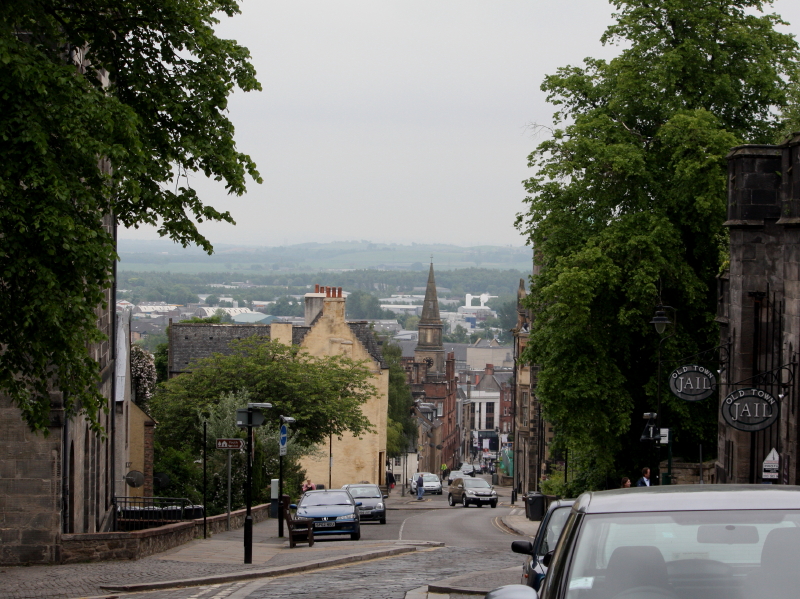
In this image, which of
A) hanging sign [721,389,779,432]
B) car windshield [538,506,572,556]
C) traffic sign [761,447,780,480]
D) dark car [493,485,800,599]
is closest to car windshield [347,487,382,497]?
hanging sign [721,389,779,432]

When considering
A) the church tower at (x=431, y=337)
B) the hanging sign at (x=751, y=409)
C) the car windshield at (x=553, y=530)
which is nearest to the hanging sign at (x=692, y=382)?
the hanging sign at (x=751, y=409)

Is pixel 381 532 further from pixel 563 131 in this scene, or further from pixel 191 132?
pixel 191 132

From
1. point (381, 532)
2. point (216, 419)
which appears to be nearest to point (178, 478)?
point (216, 419)

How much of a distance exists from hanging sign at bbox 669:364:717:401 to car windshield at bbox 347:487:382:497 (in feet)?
49.3

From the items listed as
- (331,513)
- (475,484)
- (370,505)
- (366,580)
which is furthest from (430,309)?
(366,580)

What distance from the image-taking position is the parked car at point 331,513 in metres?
27.8

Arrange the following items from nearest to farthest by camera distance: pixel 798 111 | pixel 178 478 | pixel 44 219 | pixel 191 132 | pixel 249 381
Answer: pixel 44 219, pixel 191 132, pixel 798 111, pixel 178 478, pixel 249 381

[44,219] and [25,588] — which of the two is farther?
[25,588]

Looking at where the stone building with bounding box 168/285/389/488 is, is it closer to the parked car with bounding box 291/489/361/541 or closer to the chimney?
the chimney

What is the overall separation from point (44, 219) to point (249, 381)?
114 ft

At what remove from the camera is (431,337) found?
604 feet

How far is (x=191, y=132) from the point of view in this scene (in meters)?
15.4

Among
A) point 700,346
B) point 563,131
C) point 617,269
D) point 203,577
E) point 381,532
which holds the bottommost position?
point 381,532

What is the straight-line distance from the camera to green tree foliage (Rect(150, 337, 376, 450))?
46.0 meters
